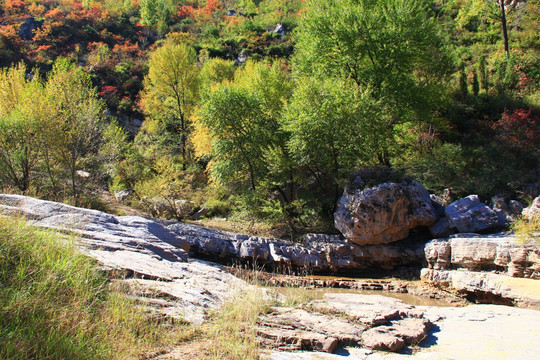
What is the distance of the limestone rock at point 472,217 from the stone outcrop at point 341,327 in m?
6.69

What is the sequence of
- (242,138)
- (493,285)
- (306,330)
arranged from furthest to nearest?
(242,138) < (493,285) < (306,330)

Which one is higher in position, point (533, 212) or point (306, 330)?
point (533, 212)

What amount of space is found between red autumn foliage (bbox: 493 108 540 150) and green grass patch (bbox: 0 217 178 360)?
16.3 meters

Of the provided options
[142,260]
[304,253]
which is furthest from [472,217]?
[142,260]

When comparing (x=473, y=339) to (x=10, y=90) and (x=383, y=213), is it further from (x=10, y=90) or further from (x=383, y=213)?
(x=10, y=90)

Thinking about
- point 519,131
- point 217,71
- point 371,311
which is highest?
point 217,71

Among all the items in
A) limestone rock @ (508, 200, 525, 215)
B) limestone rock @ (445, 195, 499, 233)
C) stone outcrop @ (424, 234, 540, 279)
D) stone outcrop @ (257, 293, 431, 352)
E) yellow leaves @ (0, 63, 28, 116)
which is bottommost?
stone outcrop @ (257, 293, 431, 352)

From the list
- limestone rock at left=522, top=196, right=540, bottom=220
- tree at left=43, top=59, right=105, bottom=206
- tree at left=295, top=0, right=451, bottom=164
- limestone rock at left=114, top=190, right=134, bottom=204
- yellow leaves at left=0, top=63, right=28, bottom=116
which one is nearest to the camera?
limestone rock at left=522, top=196, right=540, bottom=220

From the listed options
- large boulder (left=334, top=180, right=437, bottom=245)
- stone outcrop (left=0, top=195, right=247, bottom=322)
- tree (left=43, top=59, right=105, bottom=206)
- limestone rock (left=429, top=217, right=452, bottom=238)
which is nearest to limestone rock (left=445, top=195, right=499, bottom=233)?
limestone rock (left=429, top=217, right=452, bottom=238)

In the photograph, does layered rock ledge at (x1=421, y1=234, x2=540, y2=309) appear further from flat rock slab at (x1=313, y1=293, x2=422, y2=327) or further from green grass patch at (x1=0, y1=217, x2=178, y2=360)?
green grass patch at (x1=0, y1=217, x2=178, y2=360)

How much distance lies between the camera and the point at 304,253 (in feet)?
39.7

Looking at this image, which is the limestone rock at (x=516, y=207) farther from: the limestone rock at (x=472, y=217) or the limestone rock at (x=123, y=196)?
the limestone rock at (x=123, y=196)

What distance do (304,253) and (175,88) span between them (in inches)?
773

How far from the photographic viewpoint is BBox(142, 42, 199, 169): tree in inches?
1014
